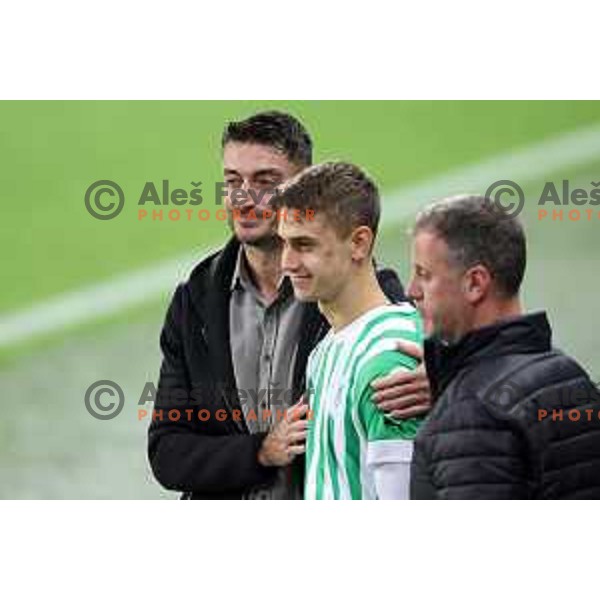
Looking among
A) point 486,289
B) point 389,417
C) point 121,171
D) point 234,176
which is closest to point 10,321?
point 121,171

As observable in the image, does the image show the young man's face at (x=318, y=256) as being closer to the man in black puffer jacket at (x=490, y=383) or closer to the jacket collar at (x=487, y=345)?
the man in black puffer jacket at (x=490, y=383)

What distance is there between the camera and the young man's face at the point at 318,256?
10.9 ft

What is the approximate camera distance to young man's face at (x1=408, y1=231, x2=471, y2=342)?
3.22 m

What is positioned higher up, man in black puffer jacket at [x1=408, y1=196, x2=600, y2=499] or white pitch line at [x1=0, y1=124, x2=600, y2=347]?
white pitch line at [x1=0, y1=124, x2=600, y2=347]

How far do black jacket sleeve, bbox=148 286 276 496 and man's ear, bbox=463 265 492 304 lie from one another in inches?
26.3

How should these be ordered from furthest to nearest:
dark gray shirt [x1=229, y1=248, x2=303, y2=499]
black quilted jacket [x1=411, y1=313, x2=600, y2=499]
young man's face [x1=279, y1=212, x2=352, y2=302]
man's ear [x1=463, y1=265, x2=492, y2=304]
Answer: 1. dark gray shirt [x1=229, y1=248, x2=303, y2=499]
2. young man's face [x1=279, y1=212, x2=352, y2=302]
3. man's ear [x1=463, y1=265, x2=492, y2=304]
4. black quilted jacket [x1=411, y1=313, x2=600, y2=499]

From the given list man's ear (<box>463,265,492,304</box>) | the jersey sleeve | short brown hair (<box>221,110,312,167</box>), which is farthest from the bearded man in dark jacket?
man's ear (<box>463,265,492,304</box>)

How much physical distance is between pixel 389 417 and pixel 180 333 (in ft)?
1.98

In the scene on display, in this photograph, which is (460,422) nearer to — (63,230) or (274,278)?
(274,278)

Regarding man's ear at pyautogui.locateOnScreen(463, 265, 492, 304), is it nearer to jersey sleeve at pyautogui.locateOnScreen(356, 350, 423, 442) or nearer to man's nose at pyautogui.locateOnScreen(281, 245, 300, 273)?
jersey sleeve at pyautogui.locateOnScreen(356, 350, 423, 442)

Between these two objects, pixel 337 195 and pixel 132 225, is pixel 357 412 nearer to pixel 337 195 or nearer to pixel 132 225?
pixel 337 195

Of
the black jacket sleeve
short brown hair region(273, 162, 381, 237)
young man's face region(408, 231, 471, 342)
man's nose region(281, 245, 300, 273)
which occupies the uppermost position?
short brown hair region(273, 162, 381, 237)

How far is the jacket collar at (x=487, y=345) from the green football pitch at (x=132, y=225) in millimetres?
239

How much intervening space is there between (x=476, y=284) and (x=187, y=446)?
0.88m
